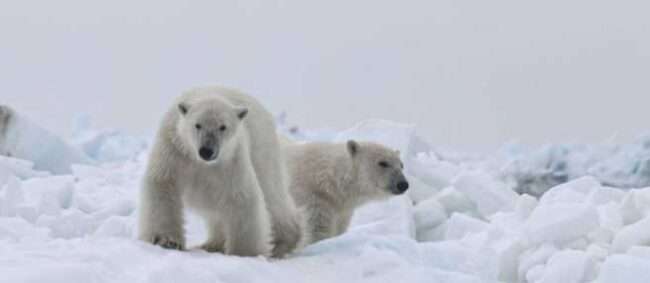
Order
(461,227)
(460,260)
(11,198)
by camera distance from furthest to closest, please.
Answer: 1. (461,227)
2. (11,198)
3. (460,260)

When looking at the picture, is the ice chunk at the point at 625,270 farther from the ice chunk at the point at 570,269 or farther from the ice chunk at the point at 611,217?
the ice chunk at the point at 611,217


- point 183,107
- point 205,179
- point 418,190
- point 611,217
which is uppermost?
point 183,107

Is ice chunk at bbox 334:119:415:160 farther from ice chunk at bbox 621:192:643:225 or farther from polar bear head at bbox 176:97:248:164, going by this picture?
polar bear head at bbox 176:97:248:164

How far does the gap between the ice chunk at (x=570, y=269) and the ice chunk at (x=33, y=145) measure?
7931 millimetres

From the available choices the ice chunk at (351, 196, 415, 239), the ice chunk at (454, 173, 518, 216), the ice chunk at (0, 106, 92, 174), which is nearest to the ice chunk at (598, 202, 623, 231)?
the ice chunk at (351, 196, 415, 239)

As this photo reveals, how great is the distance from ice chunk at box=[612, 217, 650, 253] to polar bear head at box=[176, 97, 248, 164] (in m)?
2.28

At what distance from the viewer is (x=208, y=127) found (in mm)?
4020

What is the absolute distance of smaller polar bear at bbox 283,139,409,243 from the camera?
260 inches

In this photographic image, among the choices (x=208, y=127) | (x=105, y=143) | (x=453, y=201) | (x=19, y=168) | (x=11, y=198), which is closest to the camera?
(x=208, y=127)

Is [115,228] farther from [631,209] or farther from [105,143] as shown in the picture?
[105,143]

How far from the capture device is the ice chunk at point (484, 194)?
9.52 metres

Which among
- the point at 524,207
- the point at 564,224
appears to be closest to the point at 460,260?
the point at 564,224

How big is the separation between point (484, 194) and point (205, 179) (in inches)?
236

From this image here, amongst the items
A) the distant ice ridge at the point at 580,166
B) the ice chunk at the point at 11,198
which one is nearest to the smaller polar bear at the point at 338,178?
the ice chunk at the point at 11,198
